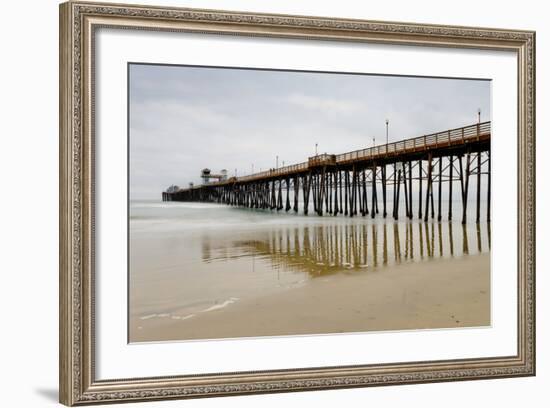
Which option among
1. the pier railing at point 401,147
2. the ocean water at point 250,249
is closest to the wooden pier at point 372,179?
the pier railing at point 401,147

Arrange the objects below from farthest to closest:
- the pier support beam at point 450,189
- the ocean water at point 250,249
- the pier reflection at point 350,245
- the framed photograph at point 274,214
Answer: the pier support beam at point 450,189, the pier reflection at point 350,245, the ocean water at point 250,249, the framed photograph at point 274,214

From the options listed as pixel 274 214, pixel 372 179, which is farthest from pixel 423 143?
pixel 274 214

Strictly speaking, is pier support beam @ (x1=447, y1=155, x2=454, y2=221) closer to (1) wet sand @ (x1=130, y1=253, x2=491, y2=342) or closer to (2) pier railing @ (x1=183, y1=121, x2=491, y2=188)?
(2) pier railing @ (x1=183, y1=121, x2=491, y2=188)

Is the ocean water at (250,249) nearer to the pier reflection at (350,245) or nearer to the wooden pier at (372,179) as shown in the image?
the pier reflection at (350,245)

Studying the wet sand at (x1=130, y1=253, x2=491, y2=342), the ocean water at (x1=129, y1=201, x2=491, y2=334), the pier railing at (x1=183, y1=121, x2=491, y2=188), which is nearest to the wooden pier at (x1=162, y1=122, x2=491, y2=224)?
the pier railing at (x1=183, y1=121, x2=491, y2=188)

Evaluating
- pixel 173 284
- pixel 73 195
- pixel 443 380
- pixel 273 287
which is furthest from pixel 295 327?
pixel 73 195
